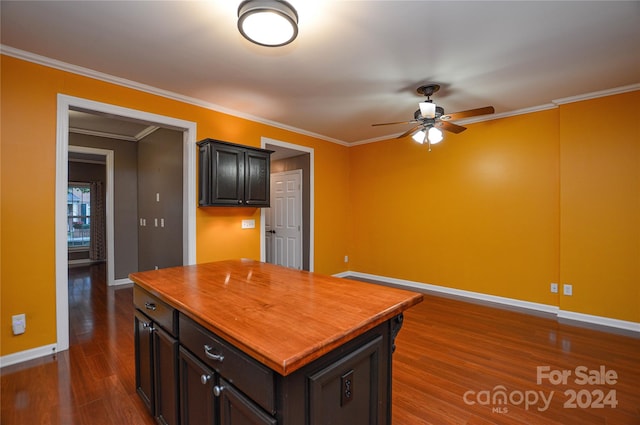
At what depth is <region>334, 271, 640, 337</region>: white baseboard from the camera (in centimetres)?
314

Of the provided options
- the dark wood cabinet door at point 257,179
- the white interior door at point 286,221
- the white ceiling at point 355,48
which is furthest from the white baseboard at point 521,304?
the dark wood cabinet door at point 257,179

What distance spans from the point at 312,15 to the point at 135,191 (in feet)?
15.7

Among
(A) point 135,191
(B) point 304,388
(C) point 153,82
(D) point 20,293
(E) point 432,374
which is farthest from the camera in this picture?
(A) point 135,191

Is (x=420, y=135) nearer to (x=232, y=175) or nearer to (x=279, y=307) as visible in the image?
(x=232, y=175)

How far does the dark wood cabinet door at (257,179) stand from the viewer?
3727 mm

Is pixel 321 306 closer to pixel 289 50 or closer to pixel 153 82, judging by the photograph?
pixel 289 50

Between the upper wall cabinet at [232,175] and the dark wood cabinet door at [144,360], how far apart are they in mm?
1752

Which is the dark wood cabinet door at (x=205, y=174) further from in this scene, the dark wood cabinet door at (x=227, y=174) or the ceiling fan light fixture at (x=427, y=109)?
the ceiling fan light fixture at (x=427, y=109)

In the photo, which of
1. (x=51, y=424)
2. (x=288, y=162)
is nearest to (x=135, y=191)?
(x=288, y=162)

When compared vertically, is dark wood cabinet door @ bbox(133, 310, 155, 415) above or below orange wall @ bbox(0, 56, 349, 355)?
below

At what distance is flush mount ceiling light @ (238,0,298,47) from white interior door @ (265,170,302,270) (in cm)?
338

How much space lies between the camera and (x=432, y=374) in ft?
7.50

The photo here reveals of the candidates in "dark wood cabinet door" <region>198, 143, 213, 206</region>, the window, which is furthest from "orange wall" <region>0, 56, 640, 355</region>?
the window

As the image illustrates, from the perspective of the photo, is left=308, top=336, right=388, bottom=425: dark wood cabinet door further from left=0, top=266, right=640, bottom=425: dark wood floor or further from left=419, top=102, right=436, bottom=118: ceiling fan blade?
left=419, top=102, right=436, bottom=118: ceiling fan blade
